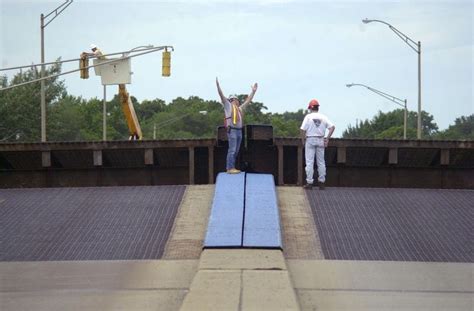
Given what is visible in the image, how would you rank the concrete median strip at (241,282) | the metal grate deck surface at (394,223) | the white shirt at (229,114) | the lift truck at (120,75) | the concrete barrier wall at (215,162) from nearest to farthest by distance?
the concrete median strip at (241,282) < the metal grate deck surface at (394,223) < the white shirt at (229,114) < the concrete barrier wall at (215,162) < the lift truck at (120,75)

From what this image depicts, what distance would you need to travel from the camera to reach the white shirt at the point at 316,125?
16547 mm

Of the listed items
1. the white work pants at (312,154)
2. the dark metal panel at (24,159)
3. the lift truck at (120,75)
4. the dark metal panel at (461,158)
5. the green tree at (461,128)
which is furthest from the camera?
the green tree at (461,128)

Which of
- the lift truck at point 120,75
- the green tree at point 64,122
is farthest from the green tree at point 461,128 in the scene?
the lift truck at point 120,75

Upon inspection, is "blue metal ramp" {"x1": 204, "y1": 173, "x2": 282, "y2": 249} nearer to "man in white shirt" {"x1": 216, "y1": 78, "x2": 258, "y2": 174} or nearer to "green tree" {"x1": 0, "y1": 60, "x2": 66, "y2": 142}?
"man in white shirt" {"x1": 216, "y1": 78, "x2": 258, "y2": 174}

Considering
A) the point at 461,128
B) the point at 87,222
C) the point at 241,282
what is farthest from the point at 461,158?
the point at 461,128

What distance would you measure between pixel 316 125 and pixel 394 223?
3.11m

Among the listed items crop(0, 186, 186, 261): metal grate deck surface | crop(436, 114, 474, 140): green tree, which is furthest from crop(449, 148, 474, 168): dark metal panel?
crop(436, 114, 474, 140): green tree

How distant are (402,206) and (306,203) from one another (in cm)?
153

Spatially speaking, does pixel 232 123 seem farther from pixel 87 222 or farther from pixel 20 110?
pixel 20 110

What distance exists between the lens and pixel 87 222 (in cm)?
1405

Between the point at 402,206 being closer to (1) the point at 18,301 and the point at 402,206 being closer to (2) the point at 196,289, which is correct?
(2) the point at 196,289

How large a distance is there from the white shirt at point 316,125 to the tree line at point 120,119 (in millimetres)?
16981

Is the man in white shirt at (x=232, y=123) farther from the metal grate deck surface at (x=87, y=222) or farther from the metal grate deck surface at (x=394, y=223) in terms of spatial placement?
the metal grate deck surface at (x=394, y=223)

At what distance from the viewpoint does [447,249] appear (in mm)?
12703
